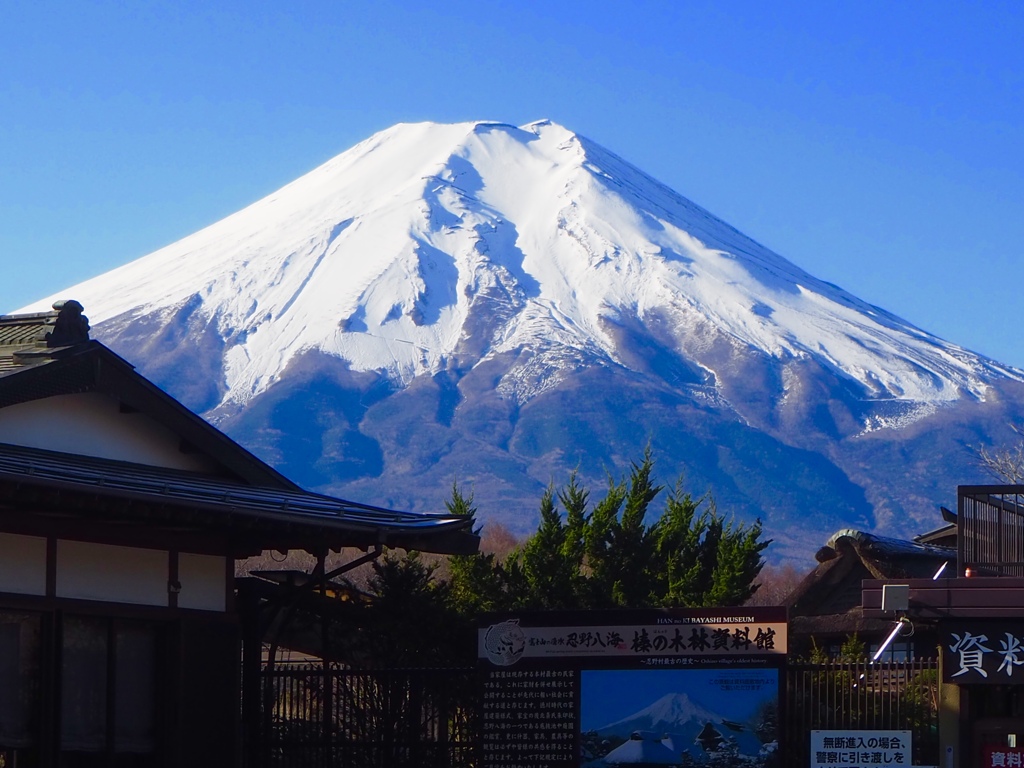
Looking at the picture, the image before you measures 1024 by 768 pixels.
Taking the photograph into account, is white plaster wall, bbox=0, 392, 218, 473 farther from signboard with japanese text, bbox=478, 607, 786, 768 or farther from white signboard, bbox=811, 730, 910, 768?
white signboard, bbox=811, 730, 910, 768

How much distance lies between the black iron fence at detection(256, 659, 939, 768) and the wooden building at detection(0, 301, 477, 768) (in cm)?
51

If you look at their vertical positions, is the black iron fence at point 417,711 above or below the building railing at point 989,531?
below

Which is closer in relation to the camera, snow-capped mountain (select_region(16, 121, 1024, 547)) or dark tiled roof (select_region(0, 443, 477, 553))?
dark tiled roof (select_region(0, 443, 477, 553))

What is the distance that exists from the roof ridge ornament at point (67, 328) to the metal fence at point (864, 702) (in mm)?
6446

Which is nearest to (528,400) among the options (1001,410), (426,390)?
(426,390)

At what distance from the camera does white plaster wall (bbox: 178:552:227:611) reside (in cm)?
1378

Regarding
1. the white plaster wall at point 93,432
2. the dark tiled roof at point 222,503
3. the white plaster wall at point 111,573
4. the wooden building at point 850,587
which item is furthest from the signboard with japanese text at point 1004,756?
the white plaster wall at point 93,432

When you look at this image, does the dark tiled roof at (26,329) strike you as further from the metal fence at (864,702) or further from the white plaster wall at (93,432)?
the metal fence at (864,702)

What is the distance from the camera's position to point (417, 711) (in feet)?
45.4

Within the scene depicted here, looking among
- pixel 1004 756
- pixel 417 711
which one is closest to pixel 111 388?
pixel 417 711

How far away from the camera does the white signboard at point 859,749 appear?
12148 millimetres

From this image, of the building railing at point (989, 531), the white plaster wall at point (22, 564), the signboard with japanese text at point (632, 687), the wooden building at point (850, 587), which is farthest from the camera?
the wooden building at point (850, 587)

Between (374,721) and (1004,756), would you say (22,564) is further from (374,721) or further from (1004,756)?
(1004,756)

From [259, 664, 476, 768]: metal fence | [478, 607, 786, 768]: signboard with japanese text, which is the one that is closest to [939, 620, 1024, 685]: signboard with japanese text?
[478, 607, 786, 768]: signboard with japanese text
